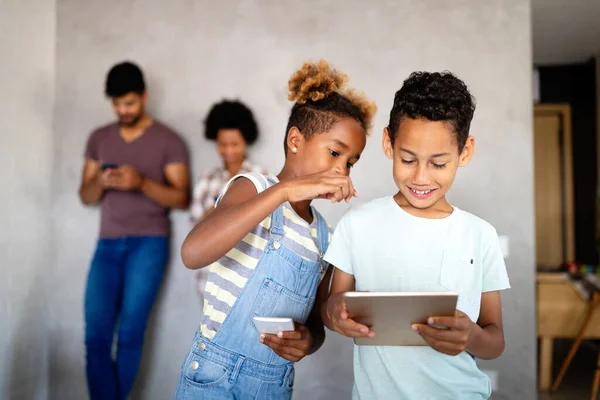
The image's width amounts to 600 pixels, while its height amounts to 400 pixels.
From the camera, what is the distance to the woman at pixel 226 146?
304cm

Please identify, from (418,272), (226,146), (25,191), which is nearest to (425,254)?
(418,272)

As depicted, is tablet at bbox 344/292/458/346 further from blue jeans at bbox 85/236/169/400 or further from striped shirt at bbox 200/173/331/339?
blue jeans at bbox 85/236/169/400

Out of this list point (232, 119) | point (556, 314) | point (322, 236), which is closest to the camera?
point (322, 236)

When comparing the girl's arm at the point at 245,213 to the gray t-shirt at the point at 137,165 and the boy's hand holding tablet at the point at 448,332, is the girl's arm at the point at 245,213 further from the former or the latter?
the gray t-shirt at the point at 137,165

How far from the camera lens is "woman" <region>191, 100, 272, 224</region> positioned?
119 inches

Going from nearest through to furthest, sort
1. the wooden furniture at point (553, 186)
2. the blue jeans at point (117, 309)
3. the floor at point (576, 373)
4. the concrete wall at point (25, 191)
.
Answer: the blue jeans at point (117, 309), the concrete wall at point (25, 191), the floor at point (576, 373), the wooden furniture at point (553, 186)

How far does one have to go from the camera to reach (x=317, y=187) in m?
1.29

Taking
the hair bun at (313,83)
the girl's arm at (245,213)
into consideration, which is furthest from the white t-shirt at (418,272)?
the hair bun at (313,83)

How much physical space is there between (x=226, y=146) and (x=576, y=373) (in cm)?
322

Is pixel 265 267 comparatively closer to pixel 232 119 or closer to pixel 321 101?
pixel 321 101

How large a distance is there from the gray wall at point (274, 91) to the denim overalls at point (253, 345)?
1.68 meters

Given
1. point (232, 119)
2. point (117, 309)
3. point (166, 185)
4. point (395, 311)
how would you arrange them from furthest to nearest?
point (166, 185) → point (232, 119) → point (117, 309) → point (395, 311)

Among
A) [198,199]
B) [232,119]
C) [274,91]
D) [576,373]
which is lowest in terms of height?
[576,373]

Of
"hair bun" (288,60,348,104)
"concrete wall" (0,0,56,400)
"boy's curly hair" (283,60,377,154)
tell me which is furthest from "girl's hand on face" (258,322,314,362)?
"concrete wall" (0,0,56,400)
